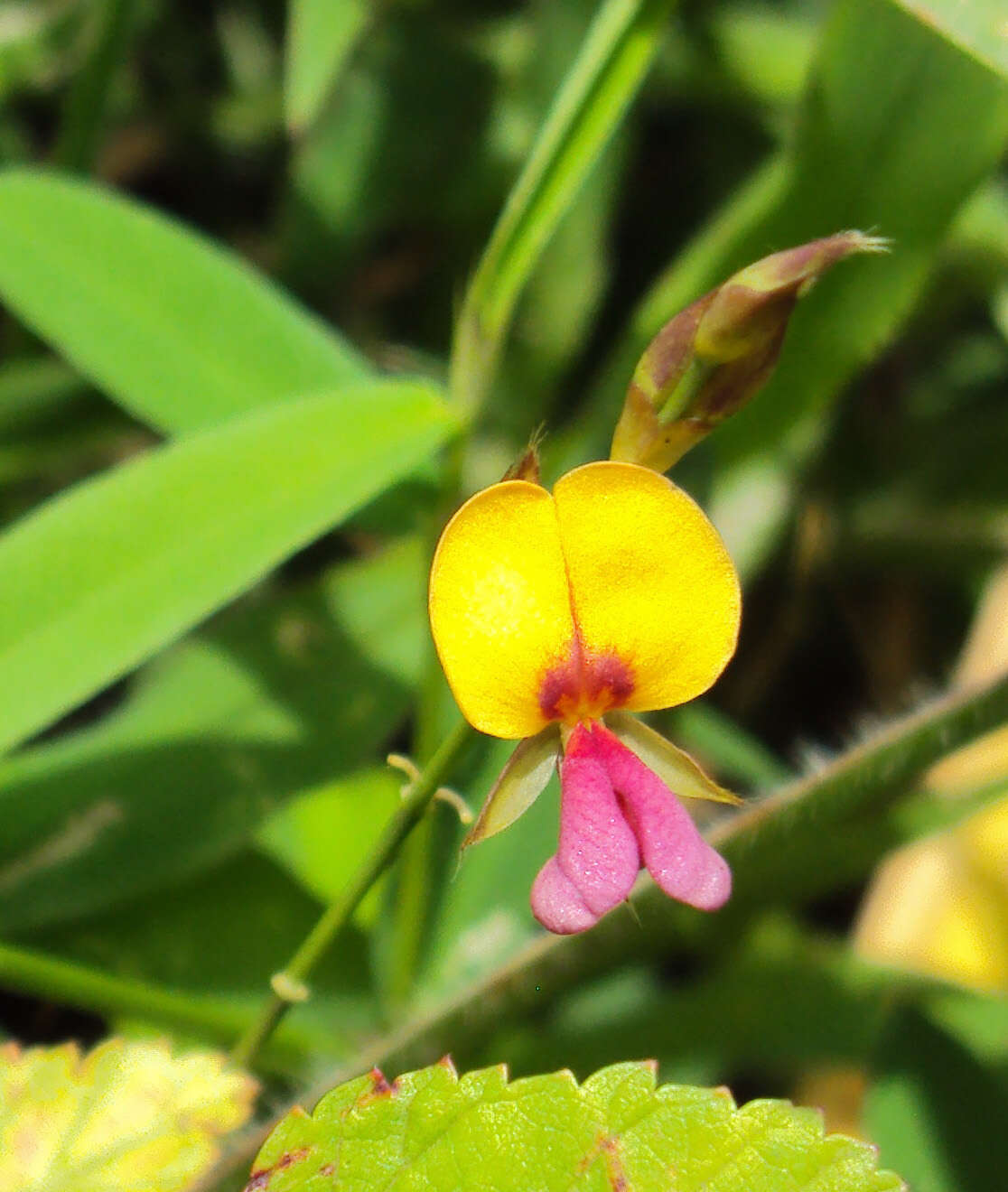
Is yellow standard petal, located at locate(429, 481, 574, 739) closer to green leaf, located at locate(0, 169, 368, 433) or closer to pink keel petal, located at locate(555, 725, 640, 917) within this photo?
pink keel petal, located at locate(555, 725, 640, 917)

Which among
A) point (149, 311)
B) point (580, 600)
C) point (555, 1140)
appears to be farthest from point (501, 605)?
point (149, 311)

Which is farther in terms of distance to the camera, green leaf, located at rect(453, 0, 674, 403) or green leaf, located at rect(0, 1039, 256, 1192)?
green leaf, located at rect(453, 0, 674, 403)

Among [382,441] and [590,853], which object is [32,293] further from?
[590,853]

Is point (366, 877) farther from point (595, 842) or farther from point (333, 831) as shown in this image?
point (333, 831)

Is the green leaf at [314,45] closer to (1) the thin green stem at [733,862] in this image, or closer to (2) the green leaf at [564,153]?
(2) the green leaf at [564,153]

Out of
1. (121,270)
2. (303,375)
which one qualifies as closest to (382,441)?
(303,375)

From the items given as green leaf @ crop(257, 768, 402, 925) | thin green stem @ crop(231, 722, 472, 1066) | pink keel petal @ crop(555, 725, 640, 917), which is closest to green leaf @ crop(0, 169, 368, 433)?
green leaf @ crop(257, 768, 402, 925)
